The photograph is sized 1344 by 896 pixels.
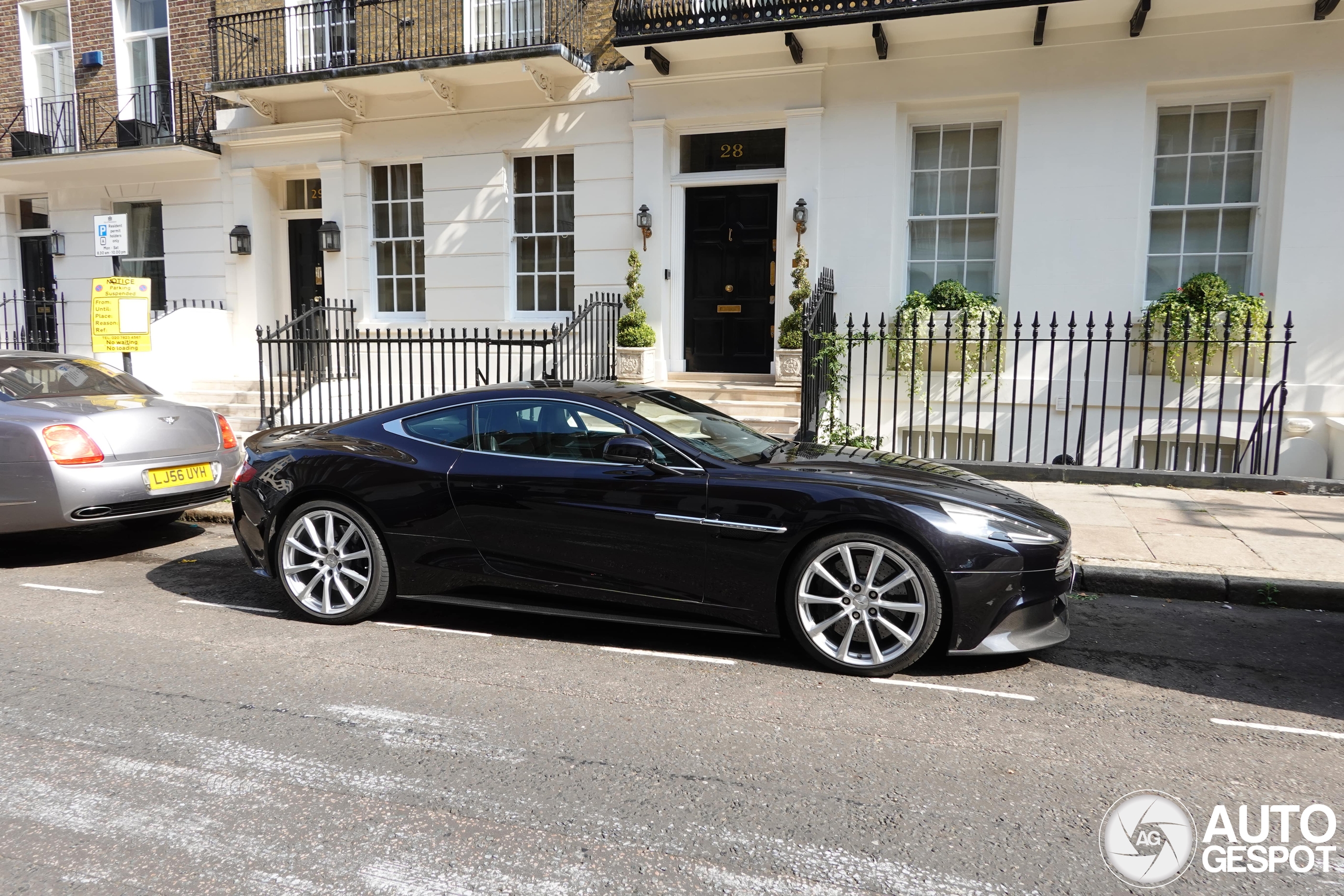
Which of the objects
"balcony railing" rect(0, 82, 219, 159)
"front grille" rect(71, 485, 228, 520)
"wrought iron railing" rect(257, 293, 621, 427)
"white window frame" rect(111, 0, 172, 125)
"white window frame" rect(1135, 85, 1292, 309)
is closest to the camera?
"front grille" rect(71, 485, 228, 520)

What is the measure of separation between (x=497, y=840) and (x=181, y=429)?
531cm

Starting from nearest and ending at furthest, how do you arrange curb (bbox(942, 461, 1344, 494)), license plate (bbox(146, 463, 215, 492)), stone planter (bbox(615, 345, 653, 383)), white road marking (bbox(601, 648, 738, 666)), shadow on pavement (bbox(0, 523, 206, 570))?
white road marking (bbox(601, 648, 738, 666)) → license plate (bbox(146, 463, 215, 492)) → shadow on pavement (bbox(0, 523, 206, 570)) → curb (bbox(942, 461, 1344, 494)) → stone planter (bbox(615, 345, 653, 383))

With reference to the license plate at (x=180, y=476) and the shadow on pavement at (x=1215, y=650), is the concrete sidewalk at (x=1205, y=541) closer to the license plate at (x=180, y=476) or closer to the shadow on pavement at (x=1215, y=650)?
the shadow on pavement at (x=1215, y=650)

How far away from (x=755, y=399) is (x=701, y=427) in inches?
217

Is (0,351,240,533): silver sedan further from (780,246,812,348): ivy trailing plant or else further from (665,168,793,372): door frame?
(780,246,812,348): ivy trailing plant

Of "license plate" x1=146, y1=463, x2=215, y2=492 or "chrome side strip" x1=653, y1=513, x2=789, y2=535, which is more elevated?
"chrome side strip" x1=653, y1=513, x2=789, y2=535

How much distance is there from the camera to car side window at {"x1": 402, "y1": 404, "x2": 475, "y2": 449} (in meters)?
5.03

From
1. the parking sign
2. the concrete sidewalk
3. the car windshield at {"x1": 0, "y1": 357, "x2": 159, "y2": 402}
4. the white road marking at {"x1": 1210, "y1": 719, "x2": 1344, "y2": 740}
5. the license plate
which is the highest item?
the parking sign

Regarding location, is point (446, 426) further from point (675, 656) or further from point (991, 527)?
point (991, 527)

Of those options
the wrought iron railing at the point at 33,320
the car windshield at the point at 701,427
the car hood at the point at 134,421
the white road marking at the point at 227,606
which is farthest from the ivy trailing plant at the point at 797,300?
the wrought iron railing at the point at 33,320

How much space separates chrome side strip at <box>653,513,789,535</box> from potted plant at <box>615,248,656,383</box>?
6.83 metres

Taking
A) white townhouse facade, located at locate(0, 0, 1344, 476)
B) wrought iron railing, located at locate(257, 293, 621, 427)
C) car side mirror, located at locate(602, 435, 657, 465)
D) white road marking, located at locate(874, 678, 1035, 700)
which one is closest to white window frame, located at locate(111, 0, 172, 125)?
white townhouse facade, located at locate(0, 0, 1344, 476)

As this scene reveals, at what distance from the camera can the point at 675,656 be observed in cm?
454

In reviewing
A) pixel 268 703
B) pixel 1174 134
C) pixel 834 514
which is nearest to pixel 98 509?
pixel 268 703
